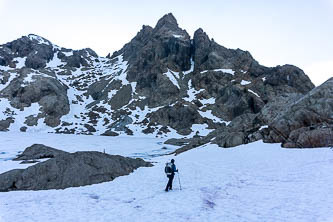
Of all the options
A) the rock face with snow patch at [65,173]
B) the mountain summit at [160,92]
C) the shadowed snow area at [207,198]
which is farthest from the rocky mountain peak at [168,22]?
the shadowed snow area at [207,198]

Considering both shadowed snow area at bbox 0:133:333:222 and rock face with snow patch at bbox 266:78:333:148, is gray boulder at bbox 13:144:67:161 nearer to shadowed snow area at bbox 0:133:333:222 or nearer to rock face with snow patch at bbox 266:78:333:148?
shadowed snow area at bbox 0:133:333:222

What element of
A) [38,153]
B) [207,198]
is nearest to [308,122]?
[207,198]

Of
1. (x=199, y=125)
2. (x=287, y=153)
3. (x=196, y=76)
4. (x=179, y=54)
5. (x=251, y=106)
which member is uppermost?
(x=179, y=54)

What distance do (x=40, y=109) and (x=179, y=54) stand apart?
82993 mm

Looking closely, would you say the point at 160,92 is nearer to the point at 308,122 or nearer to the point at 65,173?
the point at 308,122

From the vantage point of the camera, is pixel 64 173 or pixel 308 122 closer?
pixel 64 173

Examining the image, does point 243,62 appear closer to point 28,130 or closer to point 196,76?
point 196,76

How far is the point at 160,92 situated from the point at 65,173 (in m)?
110

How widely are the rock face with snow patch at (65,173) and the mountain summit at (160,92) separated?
6609 centimetres

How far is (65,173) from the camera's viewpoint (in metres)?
22.1

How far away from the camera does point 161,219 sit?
12258mm

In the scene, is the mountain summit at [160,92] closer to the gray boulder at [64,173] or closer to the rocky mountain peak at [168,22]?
the rocky mountain peak at [168,22]

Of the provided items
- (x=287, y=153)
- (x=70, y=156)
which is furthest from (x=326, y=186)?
(x=70, y=156)

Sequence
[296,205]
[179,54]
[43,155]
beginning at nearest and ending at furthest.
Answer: [296,205]
[43,155]
[179,54]
